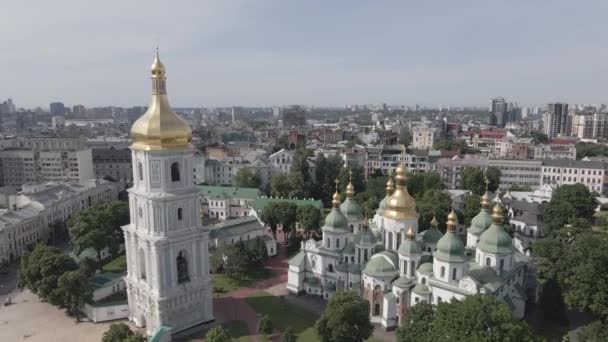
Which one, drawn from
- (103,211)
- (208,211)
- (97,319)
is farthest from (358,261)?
(208,211)

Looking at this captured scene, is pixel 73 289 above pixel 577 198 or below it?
below

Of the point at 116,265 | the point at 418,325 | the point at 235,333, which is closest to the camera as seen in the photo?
the point at 418,325

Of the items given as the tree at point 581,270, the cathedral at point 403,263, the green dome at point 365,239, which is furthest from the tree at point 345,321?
the tree at point 581,270

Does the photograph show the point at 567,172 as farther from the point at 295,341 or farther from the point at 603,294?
the point at 295,341

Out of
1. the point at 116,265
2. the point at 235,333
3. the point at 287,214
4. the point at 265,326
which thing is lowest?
the point at 235,333

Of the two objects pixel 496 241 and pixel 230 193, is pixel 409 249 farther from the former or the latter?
pixel 230 193

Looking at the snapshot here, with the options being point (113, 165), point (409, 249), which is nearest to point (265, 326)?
point (409, 249)

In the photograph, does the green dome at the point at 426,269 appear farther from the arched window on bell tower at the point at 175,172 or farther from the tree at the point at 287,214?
the tree at the point at 287,214

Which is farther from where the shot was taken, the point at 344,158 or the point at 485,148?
the point at 485,148
